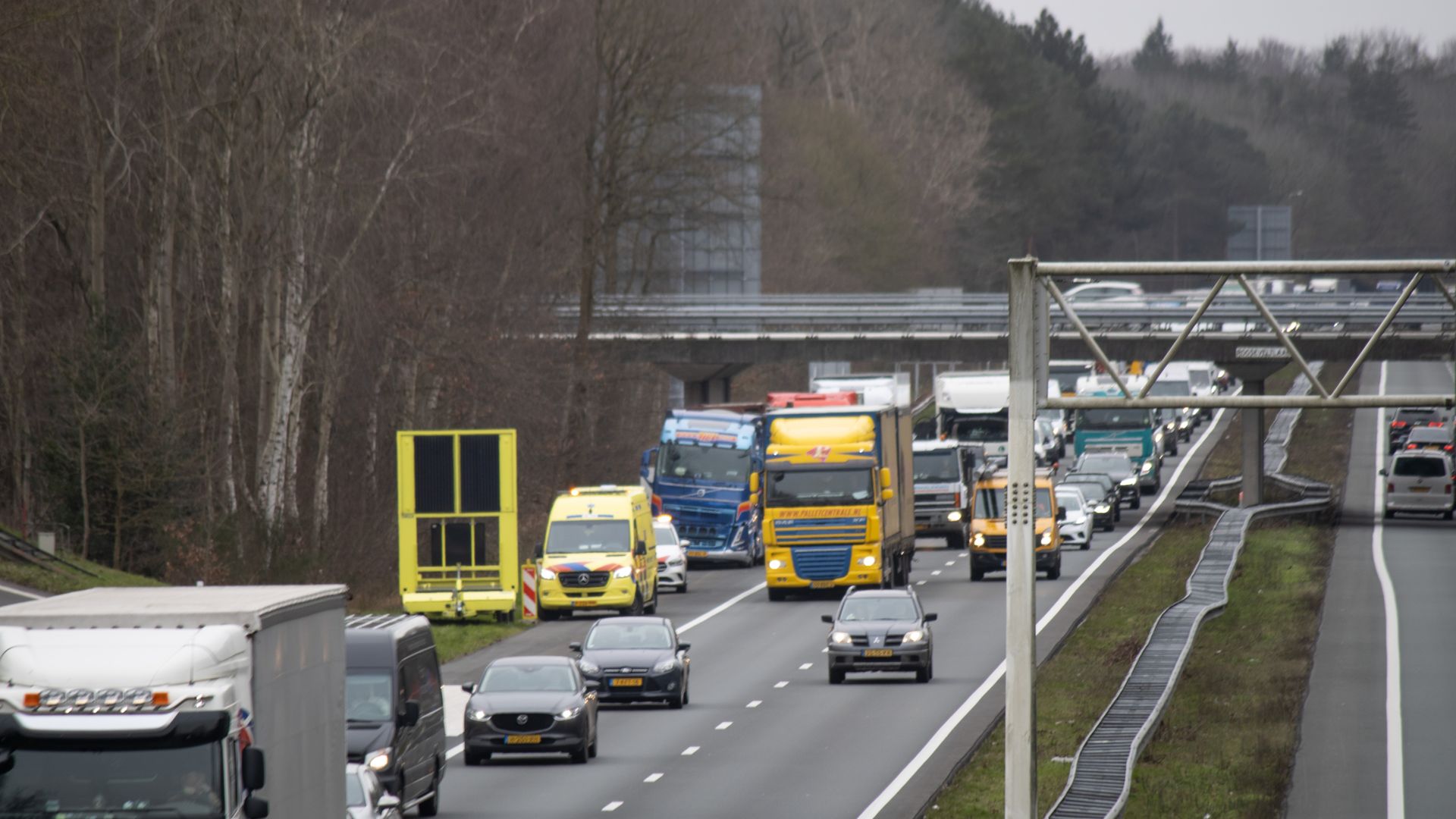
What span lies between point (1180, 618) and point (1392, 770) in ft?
40.0

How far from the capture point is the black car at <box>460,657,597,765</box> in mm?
25781

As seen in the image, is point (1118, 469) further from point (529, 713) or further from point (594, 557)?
point (529, 713)

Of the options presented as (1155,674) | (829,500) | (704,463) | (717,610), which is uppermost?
(704,463)

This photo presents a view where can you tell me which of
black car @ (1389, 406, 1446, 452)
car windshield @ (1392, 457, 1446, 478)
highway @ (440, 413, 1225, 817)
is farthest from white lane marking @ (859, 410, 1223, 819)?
black car @ (1389, 406, 1446, 452)

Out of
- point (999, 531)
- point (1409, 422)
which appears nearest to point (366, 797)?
point (999, 531)

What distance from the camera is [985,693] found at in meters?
32.1

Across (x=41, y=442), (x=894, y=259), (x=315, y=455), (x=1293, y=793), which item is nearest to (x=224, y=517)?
(x=41, y=442)

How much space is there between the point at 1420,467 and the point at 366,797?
4889cm

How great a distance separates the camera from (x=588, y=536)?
4203 centimetres

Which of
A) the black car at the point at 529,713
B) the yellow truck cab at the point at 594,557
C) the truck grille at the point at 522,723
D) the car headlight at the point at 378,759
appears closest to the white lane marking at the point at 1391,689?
the black car at the point at 529,713

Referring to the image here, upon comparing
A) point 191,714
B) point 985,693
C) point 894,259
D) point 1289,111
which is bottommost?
point 985,693

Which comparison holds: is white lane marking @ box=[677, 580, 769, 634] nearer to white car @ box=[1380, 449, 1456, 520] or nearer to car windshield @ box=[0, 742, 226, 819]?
white car @ box=[1380, 449, 1456, 520]

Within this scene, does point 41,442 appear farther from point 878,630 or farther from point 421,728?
point 421,728

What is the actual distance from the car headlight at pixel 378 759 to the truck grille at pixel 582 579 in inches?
834
